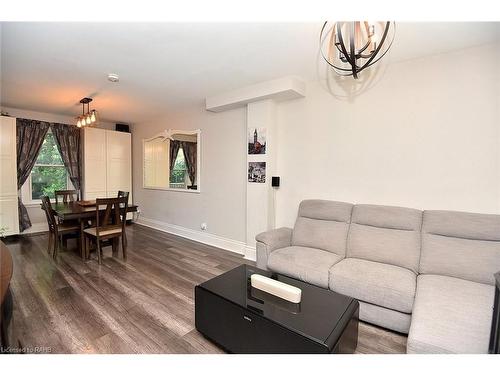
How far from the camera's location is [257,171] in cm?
341

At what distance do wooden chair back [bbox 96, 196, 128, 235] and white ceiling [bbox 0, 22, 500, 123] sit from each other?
1578 millimetres

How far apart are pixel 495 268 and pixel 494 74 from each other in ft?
5.42

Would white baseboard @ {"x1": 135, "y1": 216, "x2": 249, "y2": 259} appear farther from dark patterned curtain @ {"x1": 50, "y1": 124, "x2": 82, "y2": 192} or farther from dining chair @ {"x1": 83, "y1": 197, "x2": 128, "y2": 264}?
dark patterned curtain @ {"x1": 50, "y1": 124, "x2": 82, "y2": 192}

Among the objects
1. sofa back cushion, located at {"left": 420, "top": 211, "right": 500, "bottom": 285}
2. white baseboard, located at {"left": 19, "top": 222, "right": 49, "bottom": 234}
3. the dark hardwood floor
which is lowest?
the dark hardwood floor

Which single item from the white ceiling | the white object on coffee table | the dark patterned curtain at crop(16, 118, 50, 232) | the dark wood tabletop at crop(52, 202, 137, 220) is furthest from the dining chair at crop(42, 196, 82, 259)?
the white object on coffee table

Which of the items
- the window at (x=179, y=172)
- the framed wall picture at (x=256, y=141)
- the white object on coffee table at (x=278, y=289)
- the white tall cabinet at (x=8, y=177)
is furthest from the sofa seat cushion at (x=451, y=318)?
the white tall cabinet at (x=8, y=177)

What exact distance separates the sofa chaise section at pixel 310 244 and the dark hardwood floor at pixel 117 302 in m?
0.61

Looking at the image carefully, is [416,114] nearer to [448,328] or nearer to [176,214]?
[448,328]

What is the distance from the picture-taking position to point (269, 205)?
336 centimetres

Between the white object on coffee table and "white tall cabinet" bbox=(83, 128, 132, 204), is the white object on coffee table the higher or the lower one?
the lower one

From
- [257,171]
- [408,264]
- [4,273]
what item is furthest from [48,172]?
[408,264]

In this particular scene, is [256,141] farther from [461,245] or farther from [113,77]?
[461,245]

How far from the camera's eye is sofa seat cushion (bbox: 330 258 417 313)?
178cm
